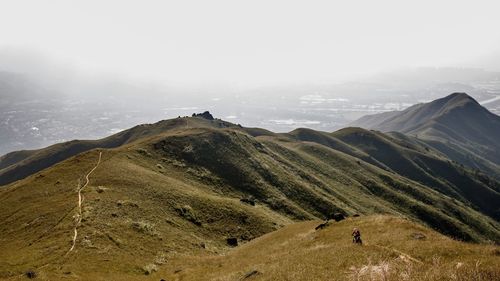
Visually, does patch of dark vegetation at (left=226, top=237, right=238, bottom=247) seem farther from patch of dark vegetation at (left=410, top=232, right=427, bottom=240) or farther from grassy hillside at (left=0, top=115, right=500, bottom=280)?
patch of dark vegetation at (left=410, top=232, right=427, bottom=240)

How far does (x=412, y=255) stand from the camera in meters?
29.1

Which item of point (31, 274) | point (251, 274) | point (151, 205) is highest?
point (251, 274)

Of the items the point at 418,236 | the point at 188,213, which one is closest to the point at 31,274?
the point at 188,213

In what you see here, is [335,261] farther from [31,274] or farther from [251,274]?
[31,274]

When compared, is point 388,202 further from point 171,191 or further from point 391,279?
point 391,279

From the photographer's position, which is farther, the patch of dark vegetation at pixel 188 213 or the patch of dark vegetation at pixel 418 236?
the patch of dark vegetation at pixel 188 213

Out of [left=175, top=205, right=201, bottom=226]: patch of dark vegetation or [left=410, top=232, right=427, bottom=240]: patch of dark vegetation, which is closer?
[left=410, top=232, right=427, bottom=240]: patch of dark vegetation

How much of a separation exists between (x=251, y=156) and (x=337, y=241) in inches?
3826

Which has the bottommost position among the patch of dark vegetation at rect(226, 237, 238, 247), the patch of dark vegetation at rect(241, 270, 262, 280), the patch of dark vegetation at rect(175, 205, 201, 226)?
the patch of dark vegetation at rect(226, 237, 238, 247)

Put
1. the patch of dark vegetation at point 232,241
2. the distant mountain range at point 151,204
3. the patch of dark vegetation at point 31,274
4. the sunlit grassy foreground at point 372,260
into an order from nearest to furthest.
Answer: the sunlit grassy foreground at point 372,260, the patch of dark vegetation at point 31,274, the distant mountain range at point 151,204, the patch of dark vegetation at point 232,241

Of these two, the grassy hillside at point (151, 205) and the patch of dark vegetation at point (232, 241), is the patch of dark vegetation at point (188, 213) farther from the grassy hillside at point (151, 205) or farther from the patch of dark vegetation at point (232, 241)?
the patch of dark vegetation at point (232, 241)

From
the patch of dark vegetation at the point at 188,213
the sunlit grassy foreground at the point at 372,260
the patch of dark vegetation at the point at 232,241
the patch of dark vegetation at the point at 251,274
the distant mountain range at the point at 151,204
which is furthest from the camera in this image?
the patch of dark vegetation at the point at 188,213

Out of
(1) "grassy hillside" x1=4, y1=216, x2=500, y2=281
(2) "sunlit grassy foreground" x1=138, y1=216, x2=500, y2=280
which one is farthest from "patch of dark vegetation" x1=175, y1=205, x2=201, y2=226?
(2) "sunlit grassy foreground" x1=138, y1=216, x2=500, y2=280

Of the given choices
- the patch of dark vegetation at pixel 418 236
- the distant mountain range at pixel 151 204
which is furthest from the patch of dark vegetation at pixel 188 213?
the patch of dark vegetation at pixel 418 236
